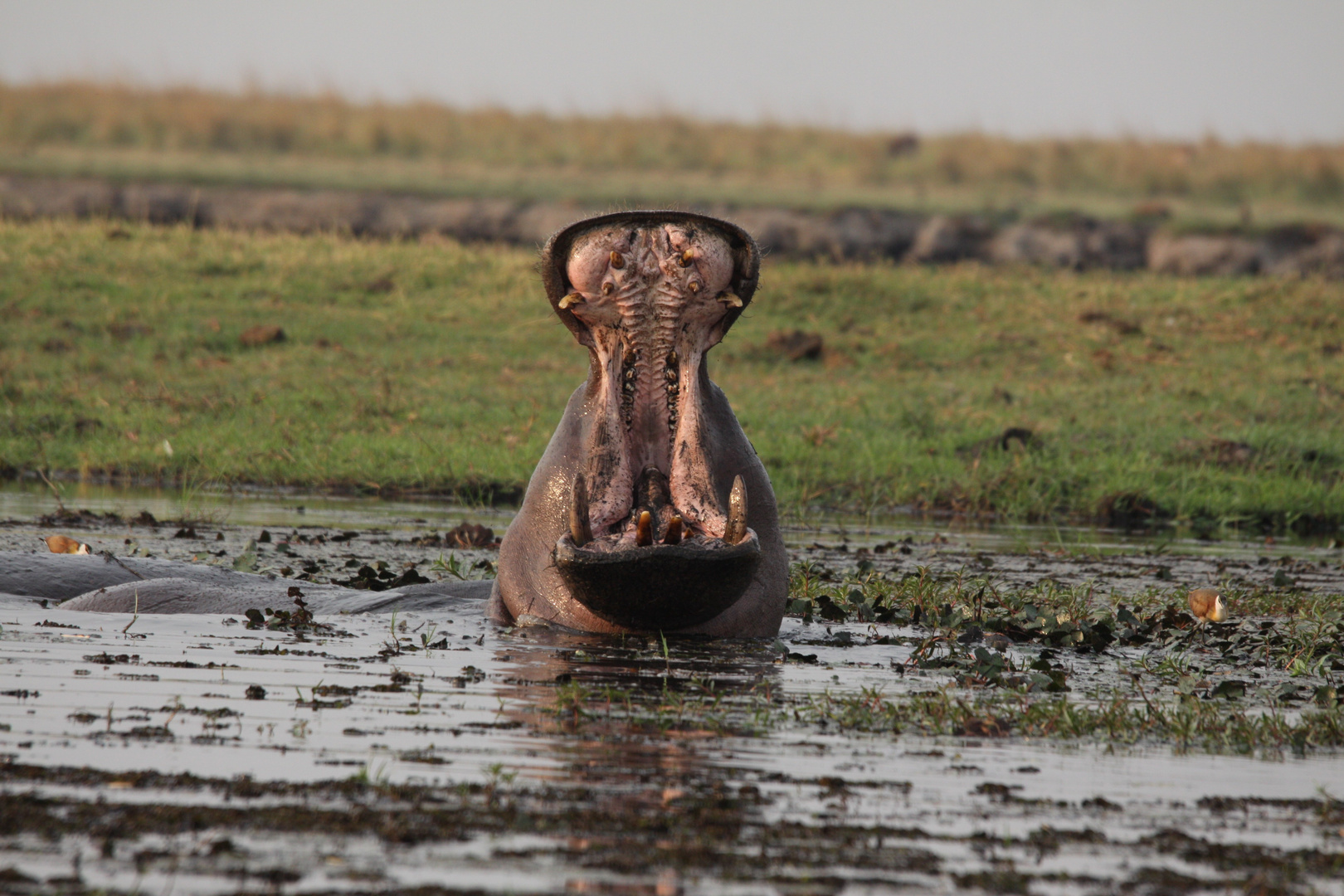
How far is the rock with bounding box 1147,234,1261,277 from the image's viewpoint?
1961 cm

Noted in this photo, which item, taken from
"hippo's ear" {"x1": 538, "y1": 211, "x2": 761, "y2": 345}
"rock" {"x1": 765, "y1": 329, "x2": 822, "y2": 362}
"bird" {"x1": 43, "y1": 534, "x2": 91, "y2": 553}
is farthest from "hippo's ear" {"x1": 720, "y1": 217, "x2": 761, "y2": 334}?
"rock" {"x1": 765, "y1": 329, "x2": 822, "y2": 362}

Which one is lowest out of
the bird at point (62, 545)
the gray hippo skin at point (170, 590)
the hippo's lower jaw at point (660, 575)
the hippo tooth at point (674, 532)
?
the gray hippo skin at point (170, 590)

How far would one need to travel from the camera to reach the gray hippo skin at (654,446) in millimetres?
4051

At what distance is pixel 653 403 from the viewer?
4.45 meters

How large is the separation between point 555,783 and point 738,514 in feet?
4.22

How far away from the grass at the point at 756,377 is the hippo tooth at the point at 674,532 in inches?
220

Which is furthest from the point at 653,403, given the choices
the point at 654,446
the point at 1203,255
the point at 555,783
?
the point at 1203,255

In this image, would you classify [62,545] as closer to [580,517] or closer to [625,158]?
[580,517]

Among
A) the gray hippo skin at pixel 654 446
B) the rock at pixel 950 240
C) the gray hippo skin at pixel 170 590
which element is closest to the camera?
the gray hippo skin at pixel 654 446

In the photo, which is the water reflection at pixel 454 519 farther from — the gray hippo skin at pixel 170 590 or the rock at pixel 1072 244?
the rock at pixel 1072 244

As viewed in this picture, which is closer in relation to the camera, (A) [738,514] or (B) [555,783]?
(B) [555,783]

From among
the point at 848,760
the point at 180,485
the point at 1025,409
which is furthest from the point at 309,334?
the point at 848,760

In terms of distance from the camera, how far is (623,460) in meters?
4.38

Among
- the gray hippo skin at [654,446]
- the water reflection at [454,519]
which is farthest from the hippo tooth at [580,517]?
the water reflection at [454,519]
